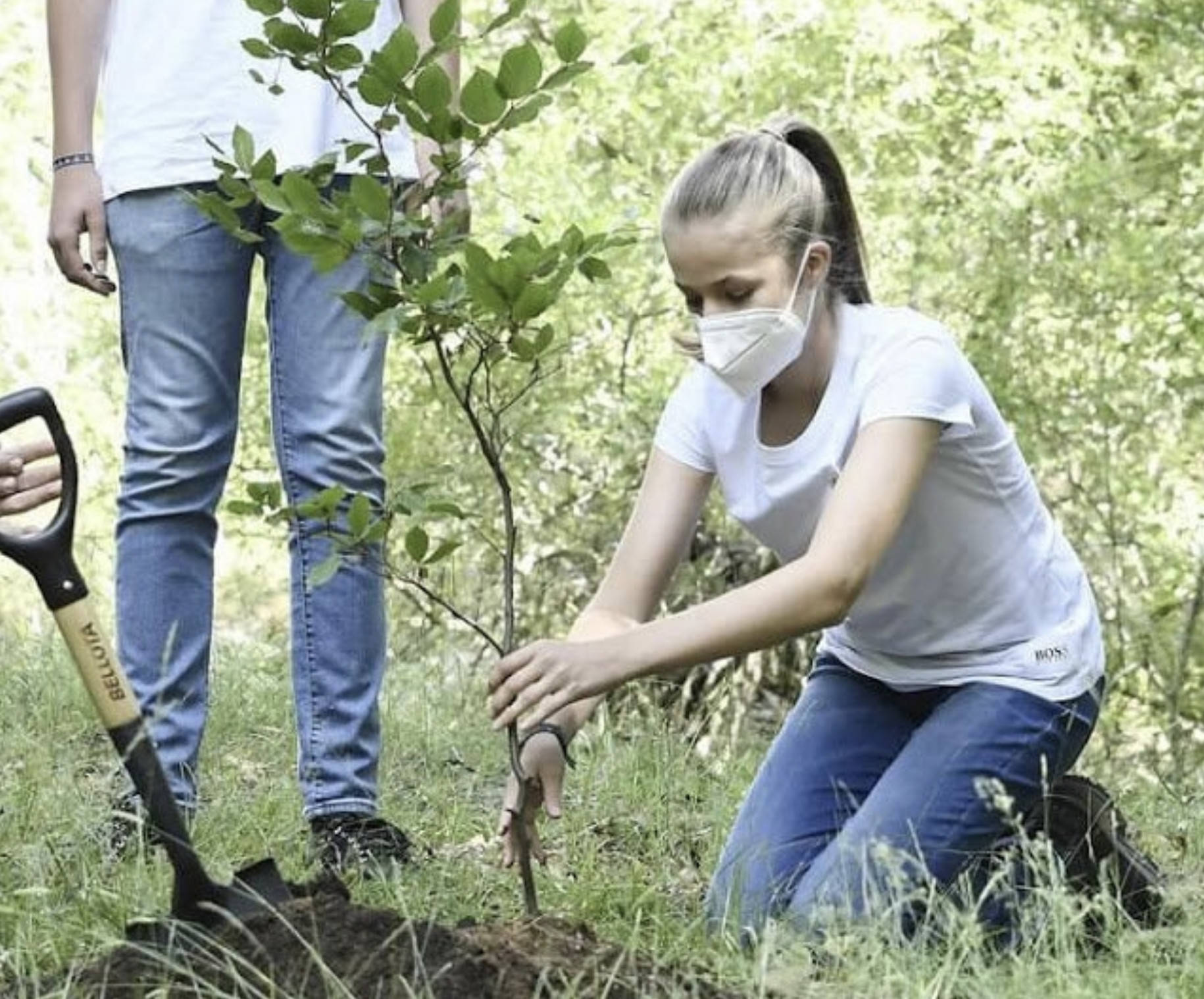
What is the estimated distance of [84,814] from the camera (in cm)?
319

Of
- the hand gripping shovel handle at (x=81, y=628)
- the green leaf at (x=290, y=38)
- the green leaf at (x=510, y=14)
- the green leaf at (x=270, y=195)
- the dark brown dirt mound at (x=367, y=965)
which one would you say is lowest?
the dark brown dirt mound at (x=367, y=965)

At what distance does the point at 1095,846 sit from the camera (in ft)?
10.2

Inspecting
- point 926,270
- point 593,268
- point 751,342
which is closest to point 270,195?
point 593,268

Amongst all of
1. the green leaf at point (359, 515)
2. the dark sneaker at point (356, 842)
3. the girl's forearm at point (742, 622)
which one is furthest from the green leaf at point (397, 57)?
the dark sneaker at point (356, 842)

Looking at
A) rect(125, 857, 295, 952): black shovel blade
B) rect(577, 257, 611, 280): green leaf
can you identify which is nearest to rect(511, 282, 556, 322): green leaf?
rect(577, 257, 611, 280): green leaf

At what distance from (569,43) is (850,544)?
75 cm

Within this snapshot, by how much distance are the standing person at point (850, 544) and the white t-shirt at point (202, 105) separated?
65 cm

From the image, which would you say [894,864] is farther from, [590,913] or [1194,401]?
[1194,401]

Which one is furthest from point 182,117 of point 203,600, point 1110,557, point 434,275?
point 1110,557

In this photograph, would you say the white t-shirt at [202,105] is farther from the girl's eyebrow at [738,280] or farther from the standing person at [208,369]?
the girl's eyebrow at [738,280]

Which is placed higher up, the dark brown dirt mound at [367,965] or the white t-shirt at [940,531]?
the white t-shirt at [940,531]

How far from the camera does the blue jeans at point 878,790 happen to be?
2.94 meters

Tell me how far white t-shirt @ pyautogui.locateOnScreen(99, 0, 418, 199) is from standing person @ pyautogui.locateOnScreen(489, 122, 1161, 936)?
651 millimetres

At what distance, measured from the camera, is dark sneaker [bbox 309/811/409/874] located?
3.12m
